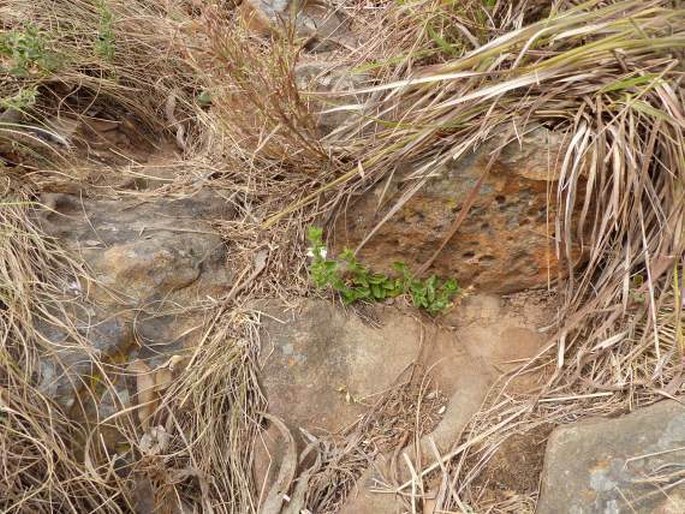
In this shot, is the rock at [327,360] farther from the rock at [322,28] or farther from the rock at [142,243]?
the rock at [322,28]

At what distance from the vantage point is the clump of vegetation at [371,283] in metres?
2.09

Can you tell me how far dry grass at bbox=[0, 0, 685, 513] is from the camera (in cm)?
183

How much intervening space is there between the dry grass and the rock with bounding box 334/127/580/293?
5 centimetres

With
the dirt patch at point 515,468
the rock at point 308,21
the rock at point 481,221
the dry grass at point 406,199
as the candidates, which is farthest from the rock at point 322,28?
the dirt patch at point 515,468

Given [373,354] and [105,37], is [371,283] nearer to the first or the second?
[373,354]

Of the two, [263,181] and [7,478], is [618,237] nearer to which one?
[263,181]

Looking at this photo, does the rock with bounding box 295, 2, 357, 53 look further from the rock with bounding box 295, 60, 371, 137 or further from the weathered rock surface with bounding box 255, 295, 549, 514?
the weathered rock surface with bounding box 255, 295, 549, 514

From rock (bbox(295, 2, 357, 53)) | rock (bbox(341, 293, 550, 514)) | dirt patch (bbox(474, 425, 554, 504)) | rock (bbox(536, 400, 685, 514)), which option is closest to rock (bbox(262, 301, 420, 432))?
rock (bbox(341, 293, 550, 514))

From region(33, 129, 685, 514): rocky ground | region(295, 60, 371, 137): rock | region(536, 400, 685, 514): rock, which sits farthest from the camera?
region(295, 60, 371, 137): rock

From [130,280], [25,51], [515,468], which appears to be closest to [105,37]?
[25,51]

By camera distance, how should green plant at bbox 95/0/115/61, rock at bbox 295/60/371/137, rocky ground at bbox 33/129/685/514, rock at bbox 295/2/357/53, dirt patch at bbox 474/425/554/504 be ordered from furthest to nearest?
rock at bbox 295/2/357/53 → green plant at bbox 95/0/115/61 → rock at bbox 295/60/371/137 → rocky ground at bbox 33/129/685/514 → dirt patch at bbox 474/425/554/504

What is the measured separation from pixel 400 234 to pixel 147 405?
3.02ft

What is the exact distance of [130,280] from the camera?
6.91ft

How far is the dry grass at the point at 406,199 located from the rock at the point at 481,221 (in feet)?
0.17
